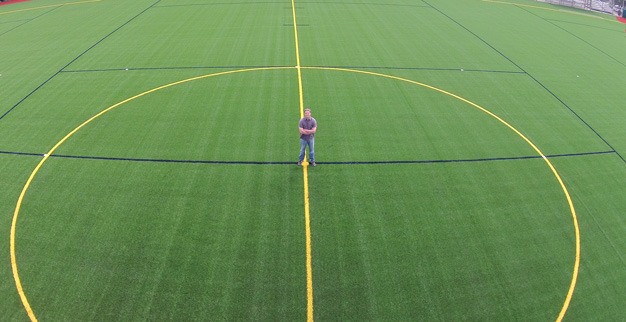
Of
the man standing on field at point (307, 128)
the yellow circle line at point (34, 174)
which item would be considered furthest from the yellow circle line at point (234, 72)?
the man standing on field at point (307, 128)

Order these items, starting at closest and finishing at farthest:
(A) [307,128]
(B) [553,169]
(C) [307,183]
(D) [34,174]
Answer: (A) [307,128]
(C) [307,183]
(D) [34,174]
(B) [553,169]

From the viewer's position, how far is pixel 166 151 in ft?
32.5

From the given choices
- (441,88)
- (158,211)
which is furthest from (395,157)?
(158,211)

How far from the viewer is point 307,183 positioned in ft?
29.3

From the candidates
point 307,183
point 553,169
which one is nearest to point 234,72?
point 307,183

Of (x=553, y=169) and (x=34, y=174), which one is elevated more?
(x=553, y=169)

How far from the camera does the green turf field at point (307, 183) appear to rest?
6.61 m

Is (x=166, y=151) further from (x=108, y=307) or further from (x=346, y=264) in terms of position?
(x=346, y=264)

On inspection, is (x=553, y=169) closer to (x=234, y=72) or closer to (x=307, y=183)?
(x=307, y=183)

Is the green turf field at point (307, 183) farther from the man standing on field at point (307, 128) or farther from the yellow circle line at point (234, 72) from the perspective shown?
the man standing on field at point (307, 128)

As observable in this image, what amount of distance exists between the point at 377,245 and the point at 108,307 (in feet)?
16.3

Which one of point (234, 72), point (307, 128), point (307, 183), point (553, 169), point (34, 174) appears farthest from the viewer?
point (234, 72)

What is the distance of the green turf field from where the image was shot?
6.61 m

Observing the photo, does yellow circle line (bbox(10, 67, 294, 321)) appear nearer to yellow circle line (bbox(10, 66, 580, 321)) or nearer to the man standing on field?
yellow circle line (bbox(10, 66, 580, 321))
